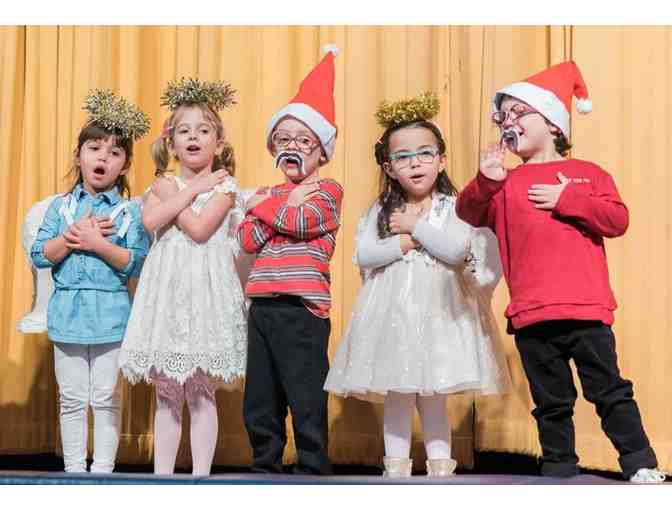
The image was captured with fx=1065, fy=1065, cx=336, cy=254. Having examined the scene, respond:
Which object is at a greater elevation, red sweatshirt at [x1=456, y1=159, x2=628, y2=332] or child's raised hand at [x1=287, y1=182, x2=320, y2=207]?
child's raised hand at [x1=287, y1=182, x2=320, y2=207]

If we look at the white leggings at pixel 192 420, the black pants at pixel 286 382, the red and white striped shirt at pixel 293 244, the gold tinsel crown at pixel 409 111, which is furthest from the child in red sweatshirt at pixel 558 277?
the white leggings at pixel 192 420

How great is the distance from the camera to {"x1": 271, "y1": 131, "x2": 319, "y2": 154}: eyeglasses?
3.15 m

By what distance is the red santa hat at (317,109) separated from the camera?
3.16 metres

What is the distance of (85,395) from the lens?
10.6 ft

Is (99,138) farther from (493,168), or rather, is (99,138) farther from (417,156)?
(493,168)

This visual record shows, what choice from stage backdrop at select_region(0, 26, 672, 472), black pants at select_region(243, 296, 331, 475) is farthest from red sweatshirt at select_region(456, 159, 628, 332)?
stage backdrop at select_region(0, 26, 672, 472)

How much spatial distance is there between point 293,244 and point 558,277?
2.50ft

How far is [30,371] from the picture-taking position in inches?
152

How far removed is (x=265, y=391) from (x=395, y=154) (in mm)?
786

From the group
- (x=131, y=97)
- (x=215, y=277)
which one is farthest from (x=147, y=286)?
(x=131, y=97)

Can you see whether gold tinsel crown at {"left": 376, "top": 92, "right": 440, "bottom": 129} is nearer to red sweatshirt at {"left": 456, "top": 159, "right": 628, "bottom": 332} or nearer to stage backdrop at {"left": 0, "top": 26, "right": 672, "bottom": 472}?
red sweatshirt at {"left": 456, "top": 159, "right": 628, "bottom": 332}

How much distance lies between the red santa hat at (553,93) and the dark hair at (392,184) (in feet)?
0.66

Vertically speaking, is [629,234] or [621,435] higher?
[629,234]

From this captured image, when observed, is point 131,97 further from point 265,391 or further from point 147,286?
point 265,391
